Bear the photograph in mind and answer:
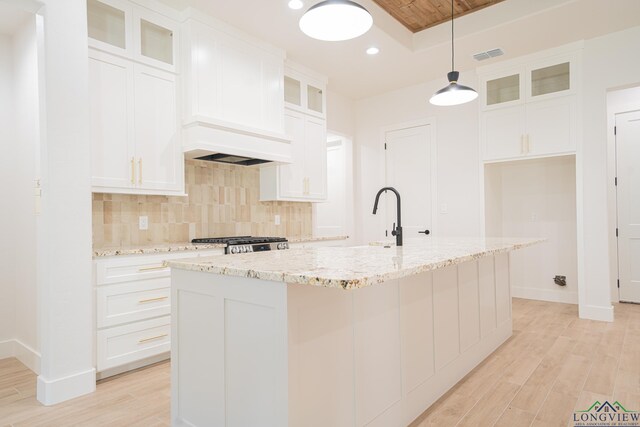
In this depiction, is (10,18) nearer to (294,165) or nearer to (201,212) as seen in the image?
(201,212)

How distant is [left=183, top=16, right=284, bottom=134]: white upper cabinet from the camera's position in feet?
10.5

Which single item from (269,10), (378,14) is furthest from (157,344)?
(378,14)

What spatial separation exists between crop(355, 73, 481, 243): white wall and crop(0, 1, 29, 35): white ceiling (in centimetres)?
397

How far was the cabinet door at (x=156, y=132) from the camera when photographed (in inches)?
117

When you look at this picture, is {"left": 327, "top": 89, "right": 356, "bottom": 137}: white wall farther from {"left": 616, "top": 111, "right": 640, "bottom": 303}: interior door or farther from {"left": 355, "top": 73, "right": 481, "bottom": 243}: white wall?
{"left": 616, "top": 111, "right": 640, "bottom": 303}: interior door

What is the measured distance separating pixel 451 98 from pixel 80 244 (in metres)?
2.78

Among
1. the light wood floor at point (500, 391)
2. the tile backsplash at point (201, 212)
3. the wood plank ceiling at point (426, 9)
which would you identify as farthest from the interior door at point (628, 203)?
the tile backsplash at point (201, 212)

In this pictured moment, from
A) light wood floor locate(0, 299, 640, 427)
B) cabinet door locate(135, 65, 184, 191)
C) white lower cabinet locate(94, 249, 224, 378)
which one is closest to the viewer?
light wood floor locate(0, 299, 640, 427)

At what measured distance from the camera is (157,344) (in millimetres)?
2795

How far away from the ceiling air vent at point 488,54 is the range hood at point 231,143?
89.5 inches

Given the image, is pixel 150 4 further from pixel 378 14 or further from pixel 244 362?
pixel 244 362

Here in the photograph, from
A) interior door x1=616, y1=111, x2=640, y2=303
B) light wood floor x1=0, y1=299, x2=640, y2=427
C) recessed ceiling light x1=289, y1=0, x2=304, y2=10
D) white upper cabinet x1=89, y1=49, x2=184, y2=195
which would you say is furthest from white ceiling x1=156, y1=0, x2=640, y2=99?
light wood floor x1=0, y1=299, x2=640, y2=427

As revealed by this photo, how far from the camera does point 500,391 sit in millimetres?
2271

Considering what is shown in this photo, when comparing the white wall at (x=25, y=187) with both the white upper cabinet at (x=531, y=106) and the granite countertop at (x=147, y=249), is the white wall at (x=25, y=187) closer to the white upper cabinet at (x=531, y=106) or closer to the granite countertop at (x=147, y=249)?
the granite countertop at (x=147, y=249)
